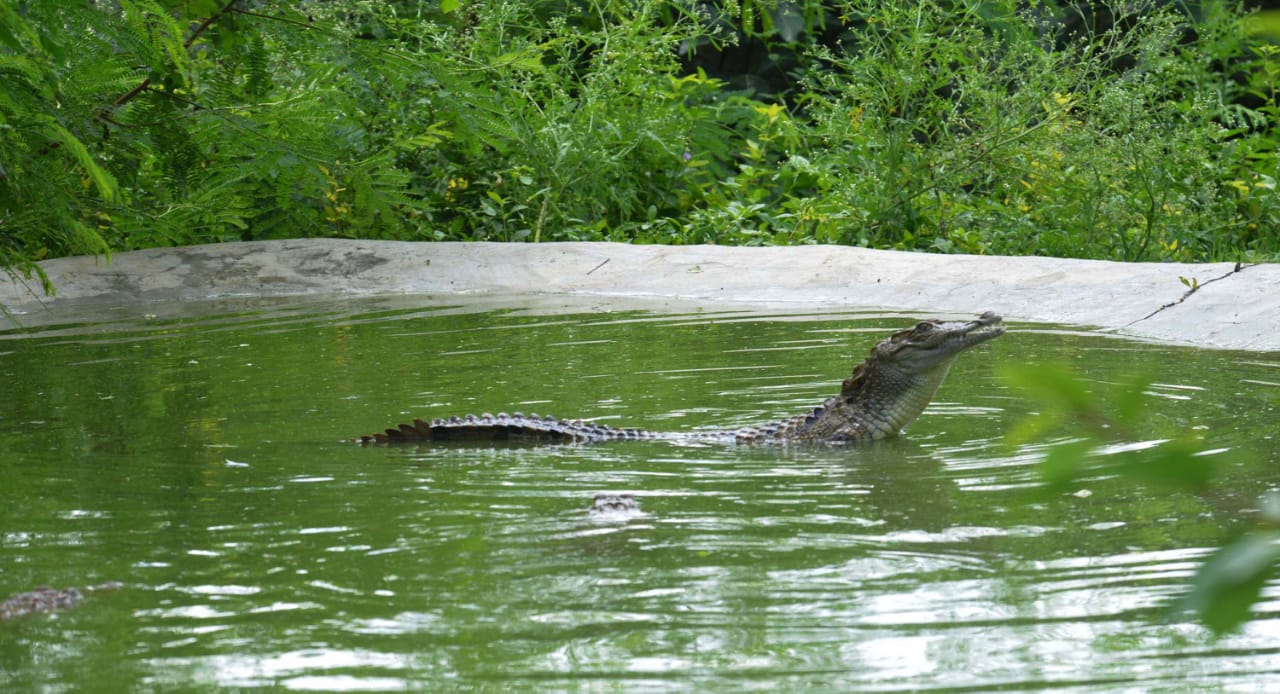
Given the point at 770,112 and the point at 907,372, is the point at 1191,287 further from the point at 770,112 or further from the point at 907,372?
the point at 770,112

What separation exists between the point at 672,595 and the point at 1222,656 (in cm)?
120

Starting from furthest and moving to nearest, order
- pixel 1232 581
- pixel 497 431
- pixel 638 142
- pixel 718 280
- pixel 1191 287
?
1. pixel 638 142
2. pixel 718 280
3. pixel 1191 287
4. pixel 497 431
5. pixel 1232 581

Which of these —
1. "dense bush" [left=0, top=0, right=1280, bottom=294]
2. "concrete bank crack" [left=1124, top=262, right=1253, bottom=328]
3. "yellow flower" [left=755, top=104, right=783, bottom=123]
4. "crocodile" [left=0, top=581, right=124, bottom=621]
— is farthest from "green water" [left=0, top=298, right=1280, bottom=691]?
"yellow flower" [left=755, top=104, right=783, bottom=123]

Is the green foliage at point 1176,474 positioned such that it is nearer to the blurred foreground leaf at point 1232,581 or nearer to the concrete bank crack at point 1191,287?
the blurred foreground leaf at point 1232,581

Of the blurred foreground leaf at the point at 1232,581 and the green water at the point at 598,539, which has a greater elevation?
the blurred foreground leaf at the point at 1232,581

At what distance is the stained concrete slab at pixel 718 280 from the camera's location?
8.20m

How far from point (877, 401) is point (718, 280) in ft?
14.9

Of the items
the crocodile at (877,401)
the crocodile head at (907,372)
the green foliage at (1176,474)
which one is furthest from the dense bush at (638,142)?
the green foliage at (1176,474)

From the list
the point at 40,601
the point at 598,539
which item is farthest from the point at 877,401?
the point at 40,601

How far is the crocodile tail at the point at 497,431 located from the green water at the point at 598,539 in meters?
0.10

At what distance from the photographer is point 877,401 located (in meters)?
5.85

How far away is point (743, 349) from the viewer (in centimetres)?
789

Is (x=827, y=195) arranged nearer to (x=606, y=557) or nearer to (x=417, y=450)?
(x=417, y=450)

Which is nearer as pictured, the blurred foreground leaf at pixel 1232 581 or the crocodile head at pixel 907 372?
the blurred foreground leaf at pixel 1232 581
